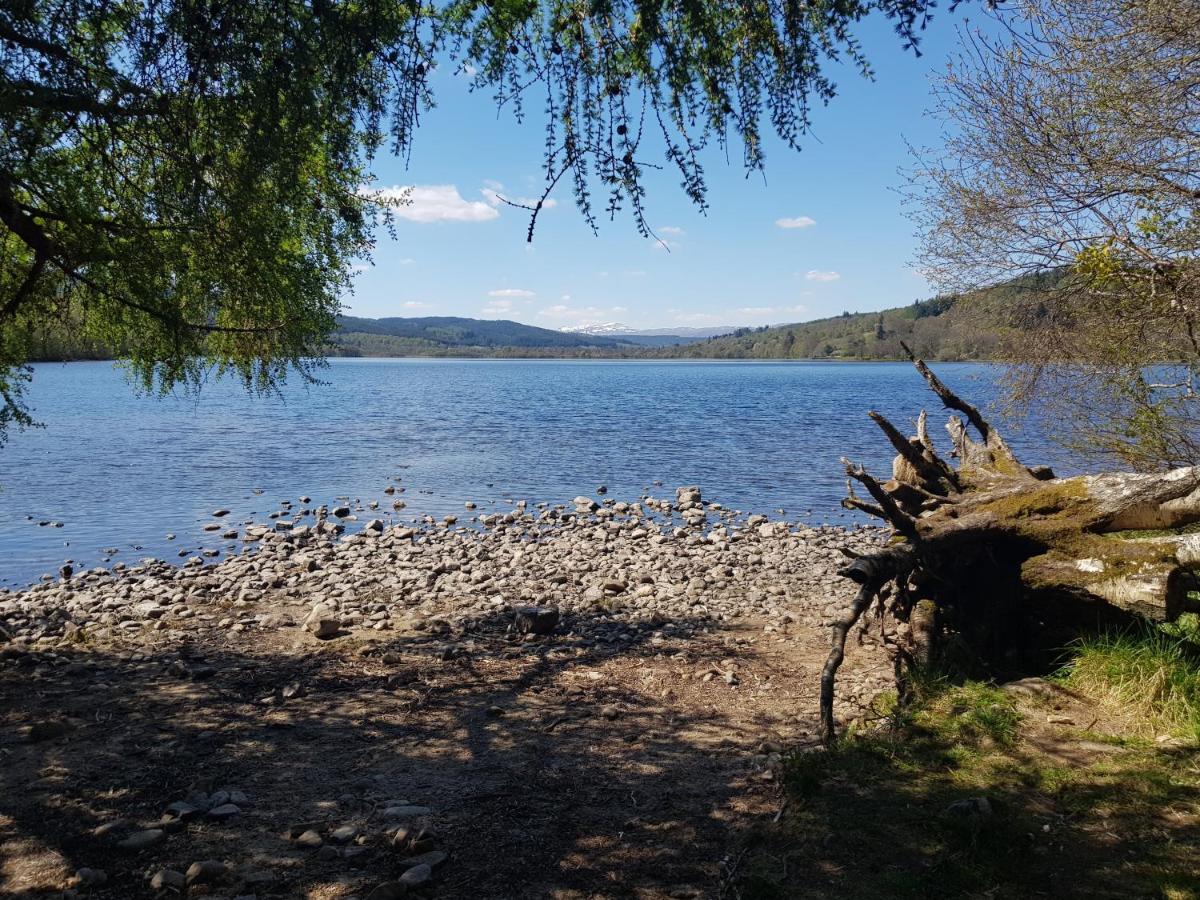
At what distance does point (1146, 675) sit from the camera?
23.5ft

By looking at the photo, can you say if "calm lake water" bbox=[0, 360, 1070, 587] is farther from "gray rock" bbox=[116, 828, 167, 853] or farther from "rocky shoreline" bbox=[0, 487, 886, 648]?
"gray rock" bbox=[116, 828, 167, 853]

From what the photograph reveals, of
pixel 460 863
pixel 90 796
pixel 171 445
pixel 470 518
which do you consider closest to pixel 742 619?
pixel 460 863

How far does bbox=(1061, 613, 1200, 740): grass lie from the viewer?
6715 mm

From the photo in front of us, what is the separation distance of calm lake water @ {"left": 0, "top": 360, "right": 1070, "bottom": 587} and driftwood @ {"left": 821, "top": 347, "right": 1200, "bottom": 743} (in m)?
8.03

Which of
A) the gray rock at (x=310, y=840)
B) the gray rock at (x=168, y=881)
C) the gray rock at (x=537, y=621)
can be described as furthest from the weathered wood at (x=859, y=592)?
the gray rock at (x=168, y=881)

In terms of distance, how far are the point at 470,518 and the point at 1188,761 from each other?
63.2 feet

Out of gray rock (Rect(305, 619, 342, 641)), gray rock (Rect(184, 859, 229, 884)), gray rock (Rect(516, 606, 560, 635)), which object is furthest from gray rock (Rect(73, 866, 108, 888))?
gray rock (Rect(516, 606, 560, 635))

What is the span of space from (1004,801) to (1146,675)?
2526 millimetres

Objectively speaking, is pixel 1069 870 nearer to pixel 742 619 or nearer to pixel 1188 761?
pixel 1188 761

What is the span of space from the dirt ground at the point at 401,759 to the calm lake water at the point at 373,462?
31.5 ft

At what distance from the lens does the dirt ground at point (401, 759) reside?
543cm

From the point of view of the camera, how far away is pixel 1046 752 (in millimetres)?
6430

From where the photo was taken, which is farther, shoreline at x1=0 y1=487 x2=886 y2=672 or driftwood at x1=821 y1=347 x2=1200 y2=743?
shoreline at x1=0 y1=487 x2=886 y2=672

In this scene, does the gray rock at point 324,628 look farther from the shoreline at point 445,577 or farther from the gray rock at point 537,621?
the gray rock at point 537,621
